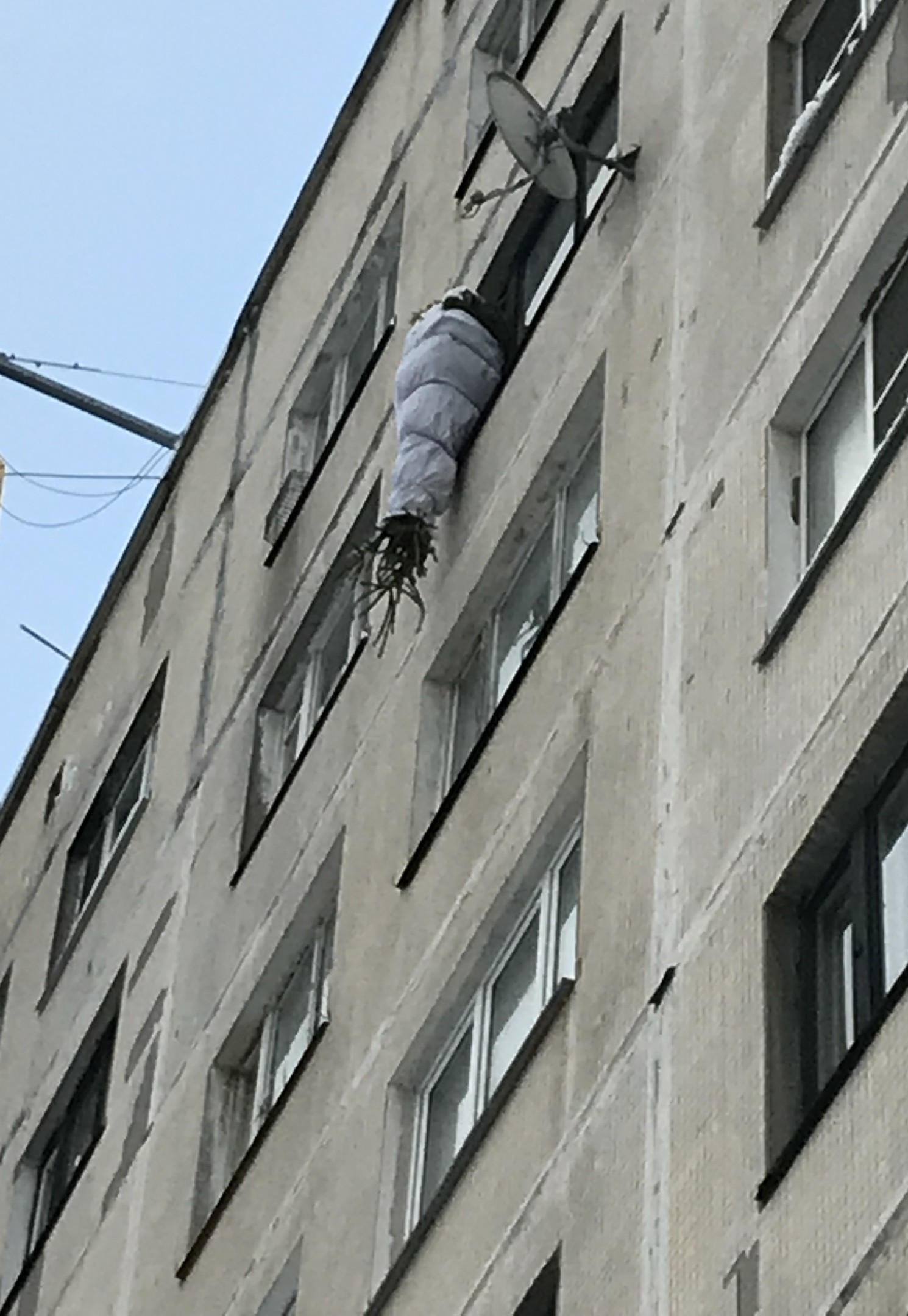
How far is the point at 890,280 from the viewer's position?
15359 mm

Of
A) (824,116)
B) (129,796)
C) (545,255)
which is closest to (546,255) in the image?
(545,255)

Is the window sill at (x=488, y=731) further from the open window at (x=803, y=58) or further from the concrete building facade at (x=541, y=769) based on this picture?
the open window at (x=803, y=58)

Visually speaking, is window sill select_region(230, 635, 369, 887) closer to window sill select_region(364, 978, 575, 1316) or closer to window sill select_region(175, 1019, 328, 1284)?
window sill select_region(175, 1019, 328, 1284)

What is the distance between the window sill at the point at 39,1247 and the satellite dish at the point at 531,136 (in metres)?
7.17

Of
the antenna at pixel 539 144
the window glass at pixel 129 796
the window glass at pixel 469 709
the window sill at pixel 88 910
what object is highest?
the window glass at pixel 129 796

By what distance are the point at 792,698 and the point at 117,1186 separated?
886cm

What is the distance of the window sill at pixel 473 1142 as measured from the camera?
15523mm

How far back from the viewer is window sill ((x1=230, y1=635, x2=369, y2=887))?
20.8 m

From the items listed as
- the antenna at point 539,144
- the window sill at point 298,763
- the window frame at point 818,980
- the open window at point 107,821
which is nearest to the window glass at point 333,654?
the window sill at point 298,763

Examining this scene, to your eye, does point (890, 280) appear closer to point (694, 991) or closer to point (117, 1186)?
point (694, 991)

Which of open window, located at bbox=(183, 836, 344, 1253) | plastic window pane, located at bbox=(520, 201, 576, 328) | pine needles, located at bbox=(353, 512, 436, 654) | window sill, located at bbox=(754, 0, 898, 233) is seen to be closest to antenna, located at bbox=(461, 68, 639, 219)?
plastic window pane, located at bbox=(520, 201, 576, 328)

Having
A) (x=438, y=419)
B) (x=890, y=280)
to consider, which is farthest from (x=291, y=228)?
(x=890, y=280)

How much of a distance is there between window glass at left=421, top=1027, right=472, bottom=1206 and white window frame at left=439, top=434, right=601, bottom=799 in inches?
70.3

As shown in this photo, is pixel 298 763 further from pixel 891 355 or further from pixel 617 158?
pixel 891 355
